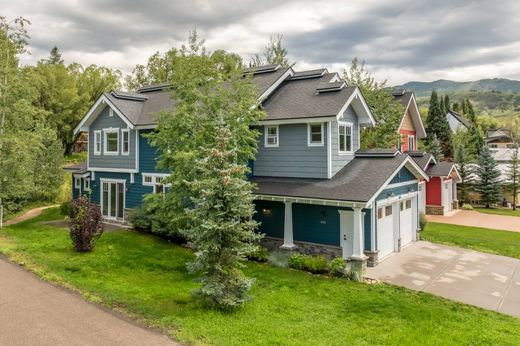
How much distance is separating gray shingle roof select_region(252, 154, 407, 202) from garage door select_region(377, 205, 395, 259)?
173 cm

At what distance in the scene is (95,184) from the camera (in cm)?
2427

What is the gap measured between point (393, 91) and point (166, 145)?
24.6 metres

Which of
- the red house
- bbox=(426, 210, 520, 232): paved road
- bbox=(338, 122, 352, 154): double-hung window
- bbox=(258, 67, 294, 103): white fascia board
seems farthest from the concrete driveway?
the red house

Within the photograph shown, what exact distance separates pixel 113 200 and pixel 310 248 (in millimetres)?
13345

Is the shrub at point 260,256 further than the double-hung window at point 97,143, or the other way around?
the double-hung window at point 97,143

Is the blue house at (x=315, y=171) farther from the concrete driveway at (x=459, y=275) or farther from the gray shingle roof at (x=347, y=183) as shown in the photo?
the concrete driveway at (x=459, y=275)

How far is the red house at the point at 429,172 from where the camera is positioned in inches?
1166

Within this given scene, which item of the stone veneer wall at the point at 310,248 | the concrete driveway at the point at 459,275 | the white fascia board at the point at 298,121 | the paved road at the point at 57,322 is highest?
the white fascia board at the point at 298,121

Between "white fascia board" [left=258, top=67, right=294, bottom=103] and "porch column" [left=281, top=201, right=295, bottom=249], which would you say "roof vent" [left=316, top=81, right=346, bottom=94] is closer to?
"white fascia board" [left=258, top=67, right=294, bottom=103]

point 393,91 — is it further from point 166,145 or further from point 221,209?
point 221,209

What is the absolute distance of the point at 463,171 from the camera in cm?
3750

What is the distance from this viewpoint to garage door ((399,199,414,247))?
18578 mm

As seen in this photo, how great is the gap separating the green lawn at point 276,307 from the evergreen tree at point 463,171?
95.3ft

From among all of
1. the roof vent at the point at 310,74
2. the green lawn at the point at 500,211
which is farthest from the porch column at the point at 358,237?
the green lawn at the point at 500,211
